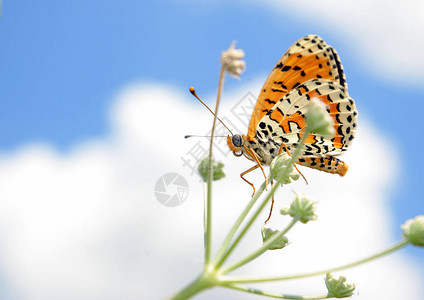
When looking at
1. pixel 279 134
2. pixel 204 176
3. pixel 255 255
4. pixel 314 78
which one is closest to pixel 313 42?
pixel 314 78

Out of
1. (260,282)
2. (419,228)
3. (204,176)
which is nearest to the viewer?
(260,282)

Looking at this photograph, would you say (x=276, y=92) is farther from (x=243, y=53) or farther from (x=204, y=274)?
(x=204, y=274)

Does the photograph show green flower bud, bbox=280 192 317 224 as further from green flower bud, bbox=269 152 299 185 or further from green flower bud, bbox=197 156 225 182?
green flower bud, bbox=197 156 225 182

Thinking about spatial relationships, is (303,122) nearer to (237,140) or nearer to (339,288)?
(237,140)

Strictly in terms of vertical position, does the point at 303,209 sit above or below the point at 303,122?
below

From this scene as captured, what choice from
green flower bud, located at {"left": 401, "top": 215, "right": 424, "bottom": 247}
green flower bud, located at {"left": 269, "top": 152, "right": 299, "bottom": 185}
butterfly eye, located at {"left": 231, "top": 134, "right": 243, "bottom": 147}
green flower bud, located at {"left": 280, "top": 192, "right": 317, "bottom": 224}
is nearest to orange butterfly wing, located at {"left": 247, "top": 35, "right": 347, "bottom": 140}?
butterfly eye, located at {"left": 231, "top": 134, "right": 243, "bottom": 147}

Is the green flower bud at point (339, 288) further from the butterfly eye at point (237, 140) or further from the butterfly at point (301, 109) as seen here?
the butterfly eye at point (237, 140)

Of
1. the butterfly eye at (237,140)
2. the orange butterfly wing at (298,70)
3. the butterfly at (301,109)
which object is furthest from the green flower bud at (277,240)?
the orange butterfly wing at (298,70)

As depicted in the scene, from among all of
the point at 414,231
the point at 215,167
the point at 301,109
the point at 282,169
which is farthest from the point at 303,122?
the point at 414,231
